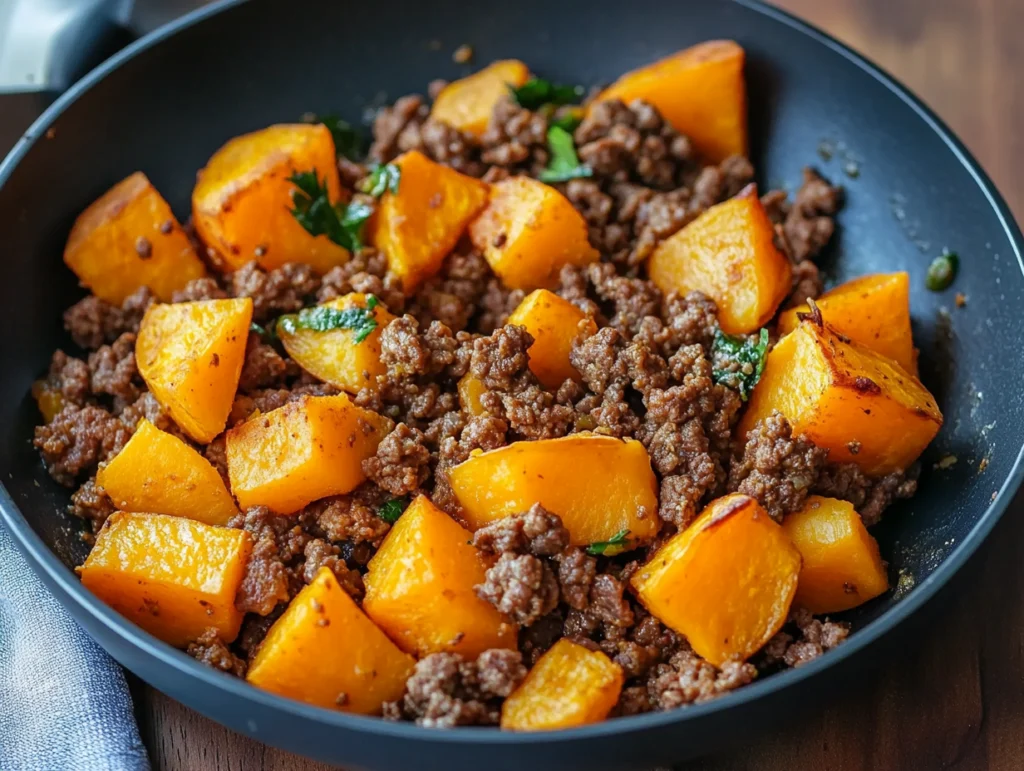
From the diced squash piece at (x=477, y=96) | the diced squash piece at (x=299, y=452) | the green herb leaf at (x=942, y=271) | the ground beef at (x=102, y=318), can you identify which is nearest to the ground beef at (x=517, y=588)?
the diced squash piece at (x=299, y=452)

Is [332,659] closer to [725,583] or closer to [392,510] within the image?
[392,510]

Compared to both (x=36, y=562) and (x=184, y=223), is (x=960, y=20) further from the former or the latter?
Result: (x=36, y=562)

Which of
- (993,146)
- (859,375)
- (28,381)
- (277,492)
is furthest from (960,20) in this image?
(28,381)

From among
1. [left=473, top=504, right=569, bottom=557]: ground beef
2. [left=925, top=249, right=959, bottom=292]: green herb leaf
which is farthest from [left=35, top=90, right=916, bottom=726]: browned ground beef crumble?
[left=925, top=249, right=959, bottom=292]: green herb leaf

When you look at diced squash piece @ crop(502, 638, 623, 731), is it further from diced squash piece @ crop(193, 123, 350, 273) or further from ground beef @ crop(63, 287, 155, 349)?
ground beef @ crop(63, 287, 155, 349)

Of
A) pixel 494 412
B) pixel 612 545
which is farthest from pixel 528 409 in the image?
pixel 612 545
